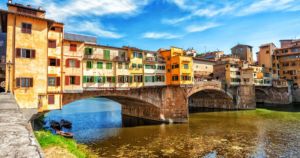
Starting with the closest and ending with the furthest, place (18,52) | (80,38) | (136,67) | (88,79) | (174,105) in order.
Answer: (18,52)
(88,79)
(136,67)
(80,38)
(174,105)

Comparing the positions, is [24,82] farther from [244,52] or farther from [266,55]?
[266,55]

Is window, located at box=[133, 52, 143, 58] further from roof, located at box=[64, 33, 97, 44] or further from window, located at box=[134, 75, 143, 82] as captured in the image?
roof, located at box=[64, 33, 97, 44]

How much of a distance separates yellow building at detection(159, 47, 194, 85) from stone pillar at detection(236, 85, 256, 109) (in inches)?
1244

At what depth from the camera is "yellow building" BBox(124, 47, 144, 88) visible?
41.7 metres

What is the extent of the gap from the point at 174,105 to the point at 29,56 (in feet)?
109

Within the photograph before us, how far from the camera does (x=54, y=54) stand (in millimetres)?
29609

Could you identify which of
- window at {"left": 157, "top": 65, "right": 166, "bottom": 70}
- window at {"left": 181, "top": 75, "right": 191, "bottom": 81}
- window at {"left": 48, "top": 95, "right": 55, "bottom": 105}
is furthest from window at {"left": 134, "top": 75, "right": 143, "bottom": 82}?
window at {"left": 48, "top": 95, "right": 55, "bottom": 105}

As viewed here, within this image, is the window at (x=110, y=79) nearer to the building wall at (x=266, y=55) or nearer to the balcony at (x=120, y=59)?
the balcony at (x=120, y=59)

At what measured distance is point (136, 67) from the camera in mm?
42625

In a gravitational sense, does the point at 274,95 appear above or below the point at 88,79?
below

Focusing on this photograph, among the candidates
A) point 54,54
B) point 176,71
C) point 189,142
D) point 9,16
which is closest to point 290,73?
point 176,71

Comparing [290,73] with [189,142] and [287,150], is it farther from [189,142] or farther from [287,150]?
[189,142]

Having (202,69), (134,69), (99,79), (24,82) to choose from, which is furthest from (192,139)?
(202,69)

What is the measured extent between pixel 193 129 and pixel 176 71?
48.5ft
